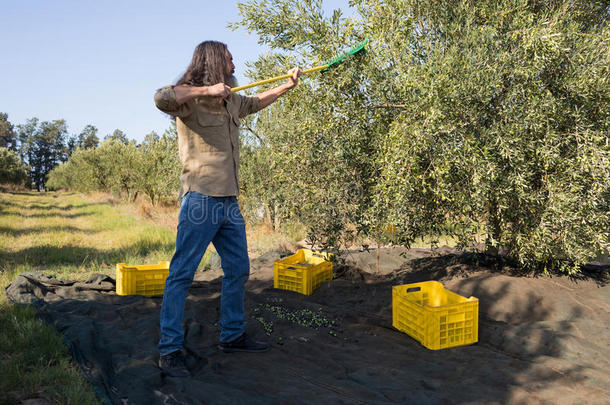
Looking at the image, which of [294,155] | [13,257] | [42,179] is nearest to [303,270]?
[294,155]

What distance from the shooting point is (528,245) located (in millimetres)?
5156

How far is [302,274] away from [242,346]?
7.82 feet

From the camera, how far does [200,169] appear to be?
3.28 m

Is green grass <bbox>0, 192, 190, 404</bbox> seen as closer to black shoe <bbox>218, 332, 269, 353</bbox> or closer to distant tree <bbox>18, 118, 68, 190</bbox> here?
A: black shoe <bbox>218, 332, 269, 353</bbox>

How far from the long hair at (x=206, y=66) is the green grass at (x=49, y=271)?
243cm

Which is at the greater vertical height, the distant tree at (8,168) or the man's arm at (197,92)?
the distant tree at (8,168)

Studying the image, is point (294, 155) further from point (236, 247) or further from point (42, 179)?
point (42, 179)

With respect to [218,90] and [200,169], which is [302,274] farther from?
[218,90]

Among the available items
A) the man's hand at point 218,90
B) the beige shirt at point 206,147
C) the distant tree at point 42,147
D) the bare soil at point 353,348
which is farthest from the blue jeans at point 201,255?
the distant tree at point 42,147

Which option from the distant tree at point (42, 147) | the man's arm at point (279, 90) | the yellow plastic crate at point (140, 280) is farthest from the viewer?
the distant tree at point (42, 147)

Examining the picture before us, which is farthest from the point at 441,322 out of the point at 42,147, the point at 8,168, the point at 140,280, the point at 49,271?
the point at 42,147

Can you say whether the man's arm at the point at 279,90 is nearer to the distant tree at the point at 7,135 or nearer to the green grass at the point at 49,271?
the green grass at the point at 49,271

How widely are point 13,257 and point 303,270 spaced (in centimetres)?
653

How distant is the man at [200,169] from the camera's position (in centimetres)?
314
